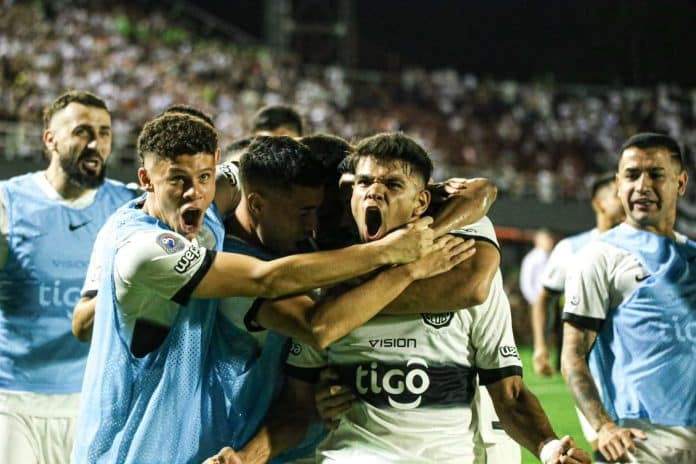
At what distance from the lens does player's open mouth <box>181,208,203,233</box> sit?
11.2 feet

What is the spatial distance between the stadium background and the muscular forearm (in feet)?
24.0

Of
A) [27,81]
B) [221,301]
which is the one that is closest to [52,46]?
[27,81]

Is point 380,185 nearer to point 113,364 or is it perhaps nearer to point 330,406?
point 330,406

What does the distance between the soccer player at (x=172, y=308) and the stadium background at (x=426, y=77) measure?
7.85 meters

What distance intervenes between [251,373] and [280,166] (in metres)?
0.80

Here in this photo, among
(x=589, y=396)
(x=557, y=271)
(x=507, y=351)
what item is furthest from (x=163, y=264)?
(x=557, y=271)

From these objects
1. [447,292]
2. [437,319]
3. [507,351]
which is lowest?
[507,351]

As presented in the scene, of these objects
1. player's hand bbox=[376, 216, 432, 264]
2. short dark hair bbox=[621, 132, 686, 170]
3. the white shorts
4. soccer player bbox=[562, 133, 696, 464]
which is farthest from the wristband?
the white shorts

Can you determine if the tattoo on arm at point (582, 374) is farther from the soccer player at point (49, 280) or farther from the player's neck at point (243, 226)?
the soccer player at point (49, 280)

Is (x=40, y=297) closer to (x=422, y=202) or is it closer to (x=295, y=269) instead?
(x=295, y=269)

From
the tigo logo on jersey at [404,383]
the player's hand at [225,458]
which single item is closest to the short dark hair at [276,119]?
the tigo logo on jersey at [404,383]

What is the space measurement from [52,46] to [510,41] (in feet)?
69.7

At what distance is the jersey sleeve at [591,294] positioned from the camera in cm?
478

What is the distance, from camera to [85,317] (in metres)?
4.05
